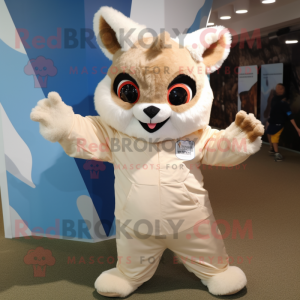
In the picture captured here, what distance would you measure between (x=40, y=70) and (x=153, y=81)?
1.23 m

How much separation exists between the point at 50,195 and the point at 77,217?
0.29 metres

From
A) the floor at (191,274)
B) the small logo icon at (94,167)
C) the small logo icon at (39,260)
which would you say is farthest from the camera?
the small logo icon at (94,167)

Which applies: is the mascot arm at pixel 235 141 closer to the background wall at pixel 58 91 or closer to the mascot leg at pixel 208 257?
the mascot leg at pixel 208 257

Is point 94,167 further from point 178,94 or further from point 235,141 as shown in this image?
point 235,141

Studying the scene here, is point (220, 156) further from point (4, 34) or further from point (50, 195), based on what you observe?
point (4, 34)

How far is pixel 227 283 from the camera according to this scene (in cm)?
215

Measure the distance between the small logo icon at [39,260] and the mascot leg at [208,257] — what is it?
101cm

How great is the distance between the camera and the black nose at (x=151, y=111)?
6.12ft

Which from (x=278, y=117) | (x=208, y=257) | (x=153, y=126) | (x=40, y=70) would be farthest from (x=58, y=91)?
(x=278, y=117)

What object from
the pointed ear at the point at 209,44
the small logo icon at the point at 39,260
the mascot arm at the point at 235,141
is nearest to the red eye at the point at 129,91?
the pointed ear at the point at 209,44

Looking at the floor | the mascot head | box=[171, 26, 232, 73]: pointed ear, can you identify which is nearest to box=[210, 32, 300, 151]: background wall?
the floor

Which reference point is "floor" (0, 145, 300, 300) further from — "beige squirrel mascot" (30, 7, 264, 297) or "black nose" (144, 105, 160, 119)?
"black nose" (144, 105, 160, 119)

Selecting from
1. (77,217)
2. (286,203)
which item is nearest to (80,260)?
(77,217)

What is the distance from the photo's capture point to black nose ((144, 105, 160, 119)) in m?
1.87
